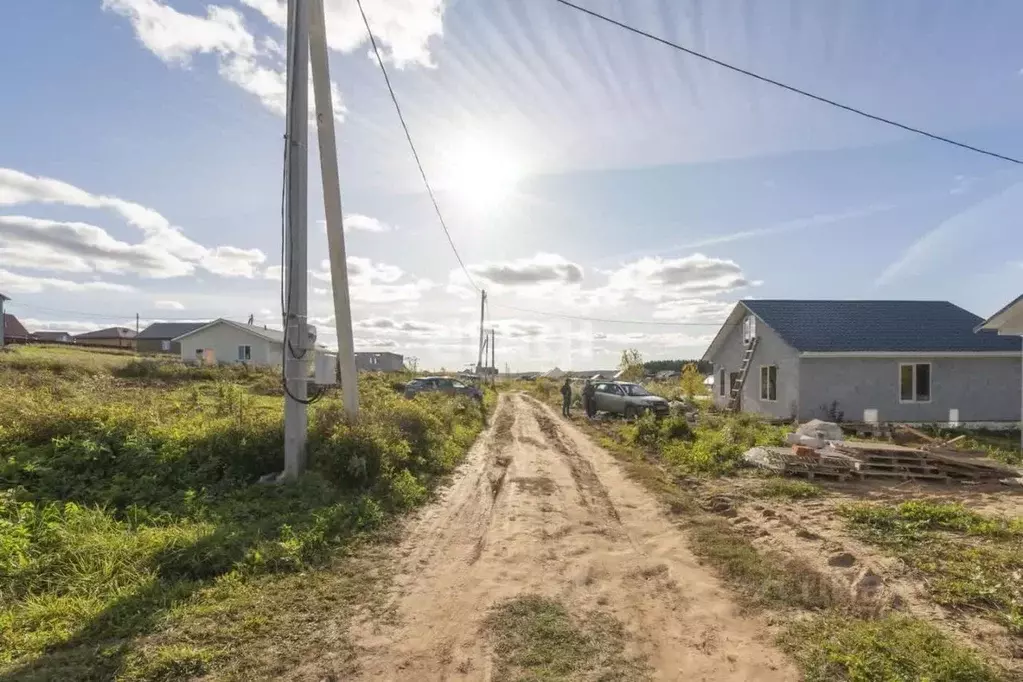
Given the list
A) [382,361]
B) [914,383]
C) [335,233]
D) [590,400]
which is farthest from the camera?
[382,361]

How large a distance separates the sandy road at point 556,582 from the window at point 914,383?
1437 centimetres

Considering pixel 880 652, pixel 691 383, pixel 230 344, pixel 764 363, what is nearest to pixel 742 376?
pixel 764 363

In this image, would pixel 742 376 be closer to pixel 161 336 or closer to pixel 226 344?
pixel 226 344

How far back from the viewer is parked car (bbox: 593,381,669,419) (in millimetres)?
22756

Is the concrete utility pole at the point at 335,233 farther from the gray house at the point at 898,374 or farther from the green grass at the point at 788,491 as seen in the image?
the gray house at the point at 898,374

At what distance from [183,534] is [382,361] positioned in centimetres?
7289

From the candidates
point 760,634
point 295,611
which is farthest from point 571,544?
point 295,611

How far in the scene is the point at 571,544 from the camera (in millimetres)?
6840

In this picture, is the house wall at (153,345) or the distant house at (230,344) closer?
the distant house at (230,344)

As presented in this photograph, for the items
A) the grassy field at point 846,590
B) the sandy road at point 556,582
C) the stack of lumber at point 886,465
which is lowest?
the sandy road at point 556,582

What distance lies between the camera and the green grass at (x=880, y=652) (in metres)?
3.80

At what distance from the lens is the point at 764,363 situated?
22.4 meters

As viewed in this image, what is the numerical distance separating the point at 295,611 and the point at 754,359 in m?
21.6

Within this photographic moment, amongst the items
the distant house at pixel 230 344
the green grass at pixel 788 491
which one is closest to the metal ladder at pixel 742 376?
the green grass at pixel 788 491
